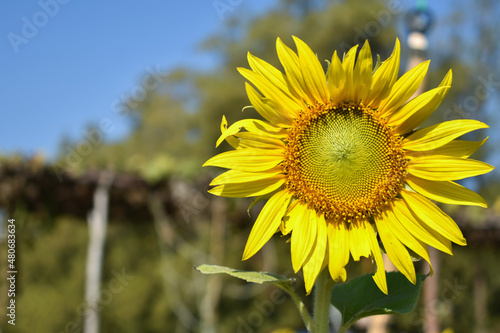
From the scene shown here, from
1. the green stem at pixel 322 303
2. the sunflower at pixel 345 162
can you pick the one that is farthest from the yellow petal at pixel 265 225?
the green stem at pixel 322 303

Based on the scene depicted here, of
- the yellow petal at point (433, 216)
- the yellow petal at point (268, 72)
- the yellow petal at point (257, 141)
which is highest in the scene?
the yellow petal at point (268, 72)

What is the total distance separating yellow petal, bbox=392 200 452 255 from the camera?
27.3 inches

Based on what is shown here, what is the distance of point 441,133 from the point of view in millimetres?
692

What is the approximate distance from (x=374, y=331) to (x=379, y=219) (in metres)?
1.56

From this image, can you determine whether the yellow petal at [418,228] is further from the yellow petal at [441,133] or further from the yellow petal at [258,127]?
the yellow petal at [258,127]

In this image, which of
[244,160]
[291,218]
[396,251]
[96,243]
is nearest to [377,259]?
[396,251]

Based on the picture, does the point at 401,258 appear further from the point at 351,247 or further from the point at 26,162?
the point at 26,162

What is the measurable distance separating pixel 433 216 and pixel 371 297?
16cm

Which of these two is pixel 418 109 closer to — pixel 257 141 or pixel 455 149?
pixel 455 149

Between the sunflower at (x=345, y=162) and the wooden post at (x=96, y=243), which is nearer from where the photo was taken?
the sunflower at (x=345, y=162)

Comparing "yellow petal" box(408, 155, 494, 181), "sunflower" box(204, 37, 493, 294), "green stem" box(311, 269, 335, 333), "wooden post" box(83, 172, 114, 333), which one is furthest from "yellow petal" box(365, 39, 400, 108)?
"wooden post" box(83, 172, 114, 333)

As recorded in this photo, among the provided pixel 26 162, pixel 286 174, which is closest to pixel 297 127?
pixel 286 174

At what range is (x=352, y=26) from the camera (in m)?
10.7

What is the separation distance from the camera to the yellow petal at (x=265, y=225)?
70 cm
